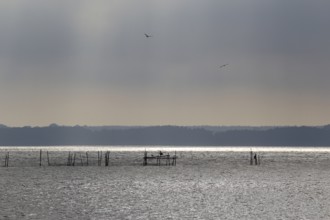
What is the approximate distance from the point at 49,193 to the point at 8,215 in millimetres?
21030

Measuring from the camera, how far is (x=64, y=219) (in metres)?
43.3

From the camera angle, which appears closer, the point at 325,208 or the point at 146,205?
the point at 325,208

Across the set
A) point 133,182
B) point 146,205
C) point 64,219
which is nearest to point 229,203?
point 146,205

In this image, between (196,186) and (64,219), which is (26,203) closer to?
(64,219)

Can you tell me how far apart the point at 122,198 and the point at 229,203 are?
11.9 meters

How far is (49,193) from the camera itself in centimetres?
6650

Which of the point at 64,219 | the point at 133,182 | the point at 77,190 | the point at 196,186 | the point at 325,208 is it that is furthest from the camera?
the point at 133,182

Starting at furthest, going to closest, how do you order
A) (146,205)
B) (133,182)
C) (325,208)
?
(133,182) < (146,205) < (325,208)

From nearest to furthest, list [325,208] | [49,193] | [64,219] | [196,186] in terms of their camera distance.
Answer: [64,219]
[325,208]
[49,193]
[196,186]

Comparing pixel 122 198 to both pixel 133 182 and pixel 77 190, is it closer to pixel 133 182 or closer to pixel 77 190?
pixel 77 190

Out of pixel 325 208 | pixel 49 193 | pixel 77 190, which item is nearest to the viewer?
pixel 325 208

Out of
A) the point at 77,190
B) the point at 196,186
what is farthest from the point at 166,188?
the point at 77,190

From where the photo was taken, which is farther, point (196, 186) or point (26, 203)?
point (196, 186)

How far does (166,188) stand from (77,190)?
440 inches
